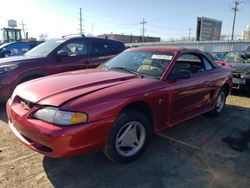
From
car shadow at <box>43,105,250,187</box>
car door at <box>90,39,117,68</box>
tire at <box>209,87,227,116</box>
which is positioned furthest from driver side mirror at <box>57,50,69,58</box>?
tire at <box>209,87,227,116</box>

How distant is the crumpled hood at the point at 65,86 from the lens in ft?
9.21

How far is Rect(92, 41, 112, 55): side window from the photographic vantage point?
6863mm

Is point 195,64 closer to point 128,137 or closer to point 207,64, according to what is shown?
point 207,64

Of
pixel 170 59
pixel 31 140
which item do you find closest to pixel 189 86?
pixel 170 59

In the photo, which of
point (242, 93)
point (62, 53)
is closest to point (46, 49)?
point (62, 53)

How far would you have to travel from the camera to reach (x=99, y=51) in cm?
693

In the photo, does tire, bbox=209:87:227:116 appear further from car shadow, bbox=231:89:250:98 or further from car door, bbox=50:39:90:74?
car door, bbox=50:39:90:74

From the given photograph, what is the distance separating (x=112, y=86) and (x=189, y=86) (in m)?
1.51

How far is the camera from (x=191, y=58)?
5.02 metres

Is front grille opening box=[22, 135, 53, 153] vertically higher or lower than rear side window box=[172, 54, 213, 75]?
lower

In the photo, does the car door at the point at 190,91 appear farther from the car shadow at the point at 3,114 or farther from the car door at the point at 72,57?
the car shadow at the point at 3,114

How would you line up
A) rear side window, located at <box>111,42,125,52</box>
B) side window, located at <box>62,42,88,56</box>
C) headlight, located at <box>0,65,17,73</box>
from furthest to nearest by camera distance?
rear side window, located at <box>111,42,125,52</box> → side window, located at <box>62,42,88,56</box> → headlight, located at <box>0,65,17,73</box>

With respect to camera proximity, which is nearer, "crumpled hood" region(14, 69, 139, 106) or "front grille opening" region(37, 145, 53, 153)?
"front grille opening" region(37, 145, 53, 153)

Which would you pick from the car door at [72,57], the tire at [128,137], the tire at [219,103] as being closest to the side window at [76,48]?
the car door at [72,57]
